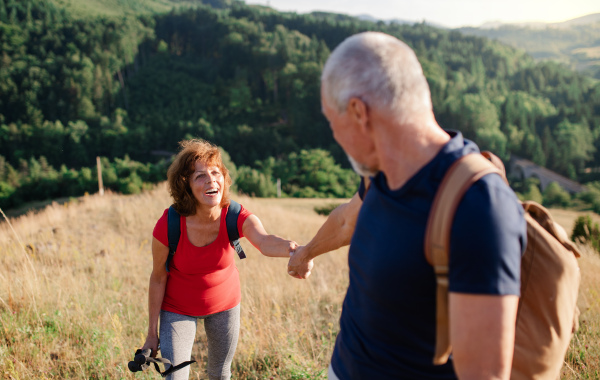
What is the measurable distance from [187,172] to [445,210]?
1.97 metres

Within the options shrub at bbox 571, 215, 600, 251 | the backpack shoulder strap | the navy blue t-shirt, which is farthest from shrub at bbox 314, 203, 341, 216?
the backpack shoulder strap

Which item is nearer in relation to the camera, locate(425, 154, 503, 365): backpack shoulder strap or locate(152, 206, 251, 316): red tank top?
locate(425, 154, 503, 365): backpack shoulder strap

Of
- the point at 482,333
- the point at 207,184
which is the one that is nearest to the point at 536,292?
the point at 482,333

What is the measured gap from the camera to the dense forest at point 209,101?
60.1 metres

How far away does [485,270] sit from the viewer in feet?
3.35

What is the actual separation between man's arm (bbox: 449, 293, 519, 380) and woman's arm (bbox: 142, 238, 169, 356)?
1858mm

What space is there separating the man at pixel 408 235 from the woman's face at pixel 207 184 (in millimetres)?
1351

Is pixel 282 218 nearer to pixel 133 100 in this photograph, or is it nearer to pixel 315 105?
pixel 315 105

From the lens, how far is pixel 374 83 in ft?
3.92

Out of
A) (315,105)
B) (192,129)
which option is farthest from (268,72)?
(192,129)

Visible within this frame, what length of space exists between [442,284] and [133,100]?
91135mm

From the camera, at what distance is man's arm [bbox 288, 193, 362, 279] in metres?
2.12

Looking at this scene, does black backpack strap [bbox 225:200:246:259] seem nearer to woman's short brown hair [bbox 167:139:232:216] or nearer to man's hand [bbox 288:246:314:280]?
woman's short brown hair [bbox 167:139:232:216]

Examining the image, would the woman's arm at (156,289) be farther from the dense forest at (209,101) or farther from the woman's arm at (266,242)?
the dense forest at (209,101)
